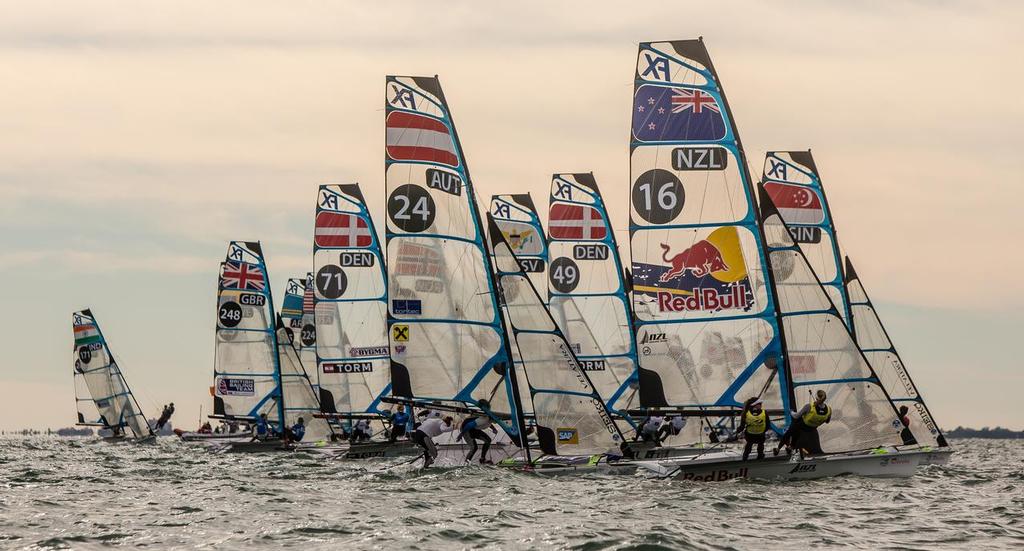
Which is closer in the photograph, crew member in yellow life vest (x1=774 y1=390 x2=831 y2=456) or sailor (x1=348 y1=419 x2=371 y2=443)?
crew member in yellow life vest (x1=774 y1=390 x2=831 y2=456)

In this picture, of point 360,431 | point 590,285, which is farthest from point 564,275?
point 360,431

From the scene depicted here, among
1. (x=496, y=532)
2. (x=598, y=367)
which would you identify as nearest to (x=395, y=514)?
(x=496, y=532)

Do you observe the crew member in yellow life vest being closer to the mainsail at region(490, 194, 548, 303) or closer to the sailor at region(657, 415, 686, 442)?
the sailor at region(657, 415, 686, 442)

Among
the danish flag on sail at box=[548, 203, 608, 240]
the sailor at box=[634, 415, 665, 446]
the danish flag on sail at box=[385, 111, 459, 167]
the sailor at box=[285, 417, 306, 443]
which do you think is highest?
the danish flag on sail at box=[385, 111, 459, 167]

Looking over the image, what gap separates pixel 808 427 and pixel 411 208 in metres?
12.6

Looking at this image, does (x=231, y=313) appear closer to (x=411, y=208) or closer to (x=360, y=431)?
(x=360, y=431)

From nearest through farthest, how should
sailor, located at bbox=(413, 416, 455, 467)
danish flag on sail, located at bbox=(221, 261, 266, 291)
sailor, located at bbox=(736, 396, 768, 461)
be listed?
sailor, located at bbox=(736, 396, 768, 461) < sailor, located at bbox=(413, 416, 455, 467) < danish flag on sail, located at bbox=(221, 261, 266, 291)

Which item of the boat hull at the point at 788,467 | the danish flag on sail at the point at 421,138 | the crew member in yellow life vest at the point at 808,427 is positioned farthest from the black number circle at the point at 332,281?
the crew member in yellow life vest at the point at 808,427

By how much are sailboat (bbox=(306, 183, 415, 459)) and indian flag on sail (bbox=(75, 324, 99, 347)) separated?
3111 centimetres

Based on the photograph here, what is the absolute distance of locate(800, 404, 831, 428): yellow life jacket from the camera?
2841 cm

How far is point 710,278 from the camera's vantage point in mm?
31578

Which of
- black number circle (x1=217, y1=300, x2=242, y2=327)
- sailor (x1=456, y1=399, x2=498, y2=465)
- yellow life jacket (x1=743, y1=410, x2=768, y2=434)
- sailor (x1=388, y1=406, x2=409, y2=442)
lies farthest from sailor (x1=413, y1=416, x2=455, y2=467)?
black number circle (x1=217, y1=300, x2=242, y2=327)

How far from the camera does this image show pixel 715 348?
3136 centimetres

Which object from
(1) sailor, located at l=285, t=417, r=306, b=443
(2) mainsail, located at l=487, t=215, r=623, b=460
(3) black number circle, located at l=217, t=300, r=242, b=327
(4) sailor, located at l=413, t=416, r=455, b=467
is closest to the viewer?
(2) mainsail, located at l=487, t=215, r=623, b=460
